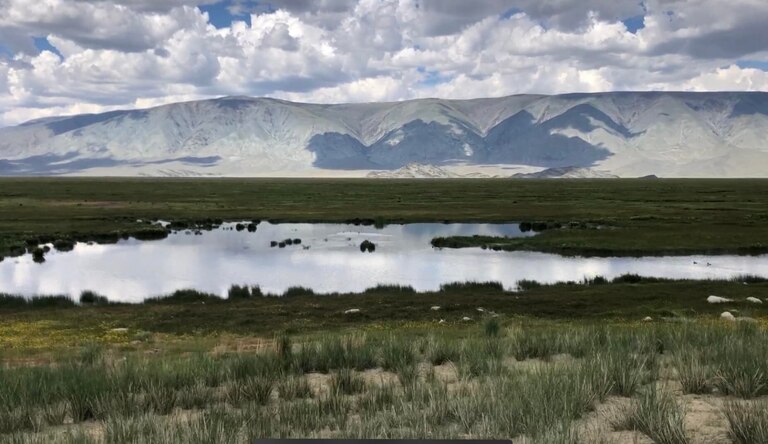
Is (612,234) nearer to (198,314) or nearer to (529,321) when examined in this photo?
(529,321)

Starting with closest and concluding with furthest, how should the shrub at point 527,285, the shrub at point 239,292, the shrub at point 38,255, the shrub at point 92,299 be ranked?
the shrub at point 92,299
the shrub at point 239,292
the shrub at point 527,285
the shrub at point 38,255

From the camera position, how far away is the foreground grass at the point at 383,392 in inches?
271

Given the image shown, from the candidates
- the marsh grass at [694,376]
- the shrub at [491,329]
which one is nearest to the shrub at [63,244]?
the shrub at [491,329]

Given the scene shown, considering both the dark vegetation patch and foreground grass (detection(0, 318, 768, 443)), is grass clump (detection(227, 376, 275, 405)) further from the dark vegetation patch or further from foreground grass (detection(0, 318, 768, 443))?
the dark vegetation patch

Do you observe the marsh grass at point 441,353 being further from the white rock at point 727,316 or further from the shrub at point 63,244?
the shrub at point 63,244

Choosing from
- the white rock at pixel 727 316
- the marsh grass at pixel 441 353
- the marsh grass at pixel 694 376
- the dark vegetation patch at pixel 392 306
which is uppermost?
the marsh grass at pixel 694 376

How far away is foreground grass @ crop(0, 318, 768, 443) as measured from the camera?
6879 mm

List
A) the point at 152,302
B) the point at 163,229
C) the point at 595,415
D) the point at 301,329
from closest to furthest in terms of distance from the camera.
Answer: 1. the point at 595,415
2. the point at 301,329
3. the point at 152,302
4. the point at 163,229

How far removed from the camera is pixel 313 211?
79125 mm

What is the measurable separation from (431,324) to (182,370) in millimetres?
10513

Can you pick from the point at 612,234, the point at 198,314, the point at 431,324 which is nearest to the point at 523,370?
the point at 431,324

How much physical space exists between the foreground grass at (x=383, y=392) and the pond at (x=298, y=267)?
17.6 meters

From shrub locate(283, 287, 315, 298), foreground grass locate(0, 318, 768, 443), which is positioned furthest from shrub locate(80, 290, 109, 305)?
foreground grass locate(0, 318, 768, 443)

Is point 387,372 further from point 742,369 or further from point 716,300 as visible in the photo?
point 716,300
